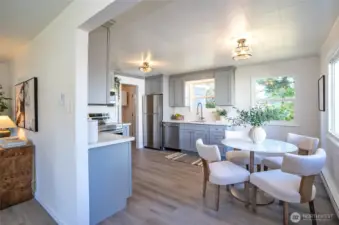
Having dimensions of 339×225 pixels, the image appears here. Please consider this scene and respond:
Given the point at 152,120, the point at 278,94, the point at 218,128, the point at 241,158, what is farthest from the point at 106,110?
the point at 278,94

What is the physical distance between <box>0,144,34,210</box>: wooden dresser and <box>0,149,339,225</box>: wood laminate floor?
4.8 inches

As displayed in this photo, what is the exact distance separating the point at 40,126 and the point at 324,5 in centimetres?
355

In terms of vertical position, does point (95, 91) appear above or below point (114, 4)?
below

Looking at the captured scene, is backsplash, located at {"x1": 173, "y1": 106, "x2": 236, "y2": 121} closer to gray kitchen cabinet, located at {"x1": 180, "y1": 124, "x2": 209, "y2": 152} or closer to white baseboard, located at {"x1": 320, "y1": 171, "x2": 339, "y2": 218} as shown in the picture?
gray kitchen cabinet, located at {"x1": 180, "y1": 124, "x2": 209, "y2": 152}

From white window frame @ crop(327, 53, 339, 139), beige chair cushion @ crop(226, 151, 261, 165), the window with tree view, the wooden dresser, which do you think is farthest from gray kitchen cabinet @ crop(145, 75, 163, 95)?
white window frame @ crop(327, 53, 339, 139)

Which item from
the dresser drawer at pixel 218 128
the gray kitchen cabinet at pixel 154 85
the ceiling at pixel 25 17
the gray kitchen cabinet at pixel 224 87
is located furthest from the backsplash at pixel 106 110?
the gray kitchen cabinet at pixel 224 87

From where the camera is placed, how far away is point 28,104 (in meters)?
2.64

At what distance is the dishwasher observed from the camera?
220 inches

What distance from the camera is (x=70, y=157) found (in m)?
1.85

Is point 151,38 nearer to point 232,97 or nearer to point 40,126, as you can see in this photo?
point 40,126

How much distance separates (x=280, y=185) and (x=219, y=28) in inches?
77.5

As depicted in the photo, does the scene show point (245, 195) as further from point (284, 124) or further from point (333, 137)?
point (284, 124)

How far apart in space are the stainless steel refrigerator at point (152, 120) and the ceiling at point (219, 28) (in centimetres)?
206

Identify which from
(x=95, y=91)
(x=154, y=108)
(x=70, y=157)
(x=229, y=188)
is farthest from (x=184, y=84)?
(x=70, y=157)
